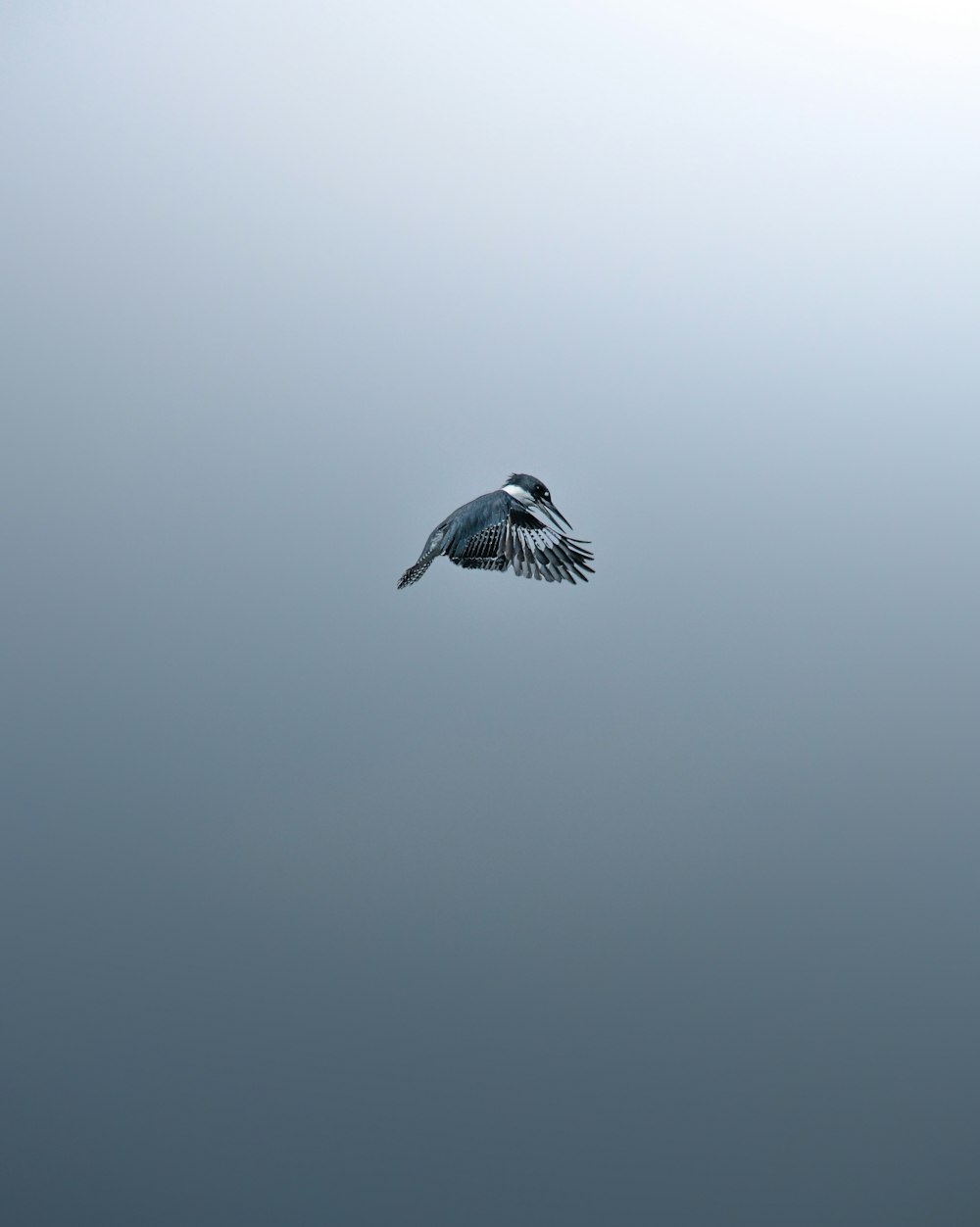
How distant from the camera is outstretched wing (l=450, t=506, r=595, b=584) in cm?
154

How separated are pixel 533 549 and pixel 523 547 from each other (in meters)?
0.01

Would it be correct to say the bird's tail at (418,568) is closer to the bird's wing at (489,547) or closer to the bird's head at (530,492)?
the bird's wing at (489,547)

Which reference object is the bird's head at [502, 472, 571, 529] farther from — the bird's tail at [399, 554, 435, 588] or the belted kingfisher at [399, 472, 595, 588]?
the bird's tail at [399, 554, 435, 588]

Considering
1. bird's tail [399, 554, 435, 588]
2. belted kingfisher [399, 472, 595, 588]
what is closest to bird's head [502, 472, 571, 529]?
belted kingfisher [399, 472, 595, 588]

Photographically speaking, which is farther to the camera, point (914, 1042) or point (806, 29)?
point (914, 1042)

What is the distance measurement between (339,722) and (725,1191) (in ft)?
3.75

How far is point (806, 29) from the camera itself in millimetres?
2045

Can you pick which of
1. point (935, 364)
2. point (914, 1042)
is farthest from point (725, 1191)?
point (935, 364)

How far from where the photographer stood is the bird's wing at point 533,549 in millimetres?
1539

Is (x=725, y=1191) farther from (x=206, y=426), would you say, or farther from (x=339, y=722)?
(x=206, y=426)

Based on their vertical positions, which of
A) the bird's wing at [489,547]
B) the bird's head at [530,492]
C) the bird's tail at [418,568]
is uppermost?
the bird's head at [530,492]

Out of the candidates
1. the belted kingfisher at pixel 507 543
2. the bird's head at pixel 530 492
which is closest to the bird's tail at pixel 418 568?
the belted kingfisher at pixel 507 543

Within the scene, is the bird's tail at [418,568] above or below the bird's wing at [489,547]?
below

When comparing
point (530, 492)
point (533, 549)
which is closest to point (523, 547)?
point (533, 549)
